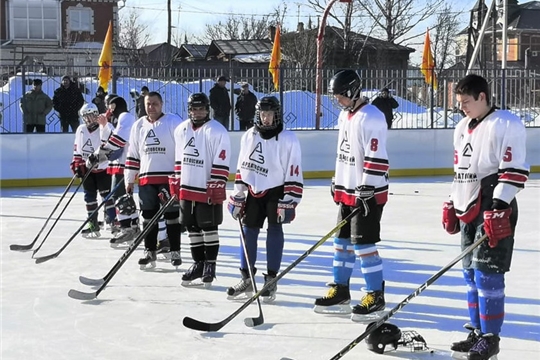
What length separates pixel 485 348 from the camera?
3.61m

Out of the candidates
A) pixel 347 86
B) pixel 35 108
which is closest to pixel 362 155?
pixel 347 86

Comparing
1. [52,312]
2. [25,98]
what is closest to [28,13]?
[25,98]

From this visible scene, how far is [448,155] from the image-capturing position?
13.2 metres

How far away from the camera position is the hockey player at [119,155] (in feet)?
22.1

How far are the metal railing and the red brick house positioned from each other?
56.1ft

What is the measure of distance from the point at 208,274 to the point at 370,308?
4.36ft

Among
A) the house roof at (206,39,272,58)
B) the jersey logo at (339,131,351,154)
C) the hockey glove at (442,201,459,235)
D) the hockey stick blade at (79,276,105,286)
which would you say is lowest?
the hockey stick blade at (79,276,105,286)

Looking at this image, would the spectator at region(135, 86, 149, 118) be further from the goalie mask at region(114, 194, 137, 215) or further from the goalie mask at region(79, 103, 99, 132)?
the goalie mask at region(114, 194, 137, 215)

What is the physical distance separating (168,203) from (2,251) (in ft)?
6.43

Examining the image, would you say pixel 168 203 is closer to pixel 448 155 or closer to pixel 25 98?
pixel 25 98

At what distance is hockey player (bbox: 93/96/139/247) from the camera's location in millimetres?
6742

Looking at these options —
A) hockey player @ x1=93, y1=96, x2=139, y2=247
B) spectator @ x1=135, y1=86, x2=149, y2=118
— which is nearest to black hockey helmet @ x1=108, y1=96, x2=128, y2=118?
hockey player @ x1=93, y1=96, x2=139, y2=247

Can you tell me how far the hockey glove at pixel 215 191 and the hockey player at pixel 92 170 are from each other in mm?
2442

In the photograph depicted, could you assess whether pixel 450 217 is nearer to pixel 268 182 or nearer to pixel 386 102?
pixel 268 182
